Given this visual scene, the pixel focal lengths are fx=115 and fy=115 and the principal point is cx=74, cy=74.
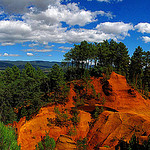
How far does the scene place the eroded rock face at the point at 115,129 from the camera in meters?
19.4

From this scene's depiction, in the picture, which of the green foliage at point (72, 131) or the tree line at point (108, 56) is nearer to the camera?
the green foliage at point (72, 131)

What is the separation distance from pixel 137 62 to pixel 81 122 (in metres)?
32.7

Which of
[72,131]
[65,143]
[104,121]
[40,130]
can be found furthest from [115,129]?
[40,130]

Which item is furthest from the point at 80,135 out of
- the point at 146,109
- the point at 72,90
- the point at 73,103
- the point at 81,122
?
the point at 146,109

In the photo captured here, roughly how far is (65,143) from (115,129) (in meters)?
9.46

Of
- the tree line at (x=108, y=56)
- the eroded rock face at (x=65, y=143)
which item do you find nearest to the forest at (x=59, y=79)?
the tree line at (x=108, y=56)

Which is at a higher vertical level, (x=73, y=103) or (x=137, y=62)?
(x=137, y=62)

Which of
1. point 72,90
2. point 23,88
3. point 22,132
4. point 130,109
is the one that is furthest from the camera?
point 23,88

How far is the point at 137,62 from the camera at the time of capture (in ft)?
144

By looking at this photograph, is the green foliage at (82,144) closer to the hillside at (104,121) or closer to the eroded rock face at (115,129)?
the hillside at (104,121)

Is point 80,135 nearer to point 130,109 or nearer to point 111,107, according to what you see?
point 111,107

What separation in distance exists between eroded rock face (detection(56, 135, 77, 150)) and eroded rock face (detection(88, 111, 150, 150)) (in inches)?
A: 123

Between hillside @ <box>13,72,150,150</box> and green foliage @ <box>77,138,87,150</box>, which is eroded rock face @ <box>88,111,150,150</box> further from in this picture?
green foliage @ <box>77,138,87,150</box>

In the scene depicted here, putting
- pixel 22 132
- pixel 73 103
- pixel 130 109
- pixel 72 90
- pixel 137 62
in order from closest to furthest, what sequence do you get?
pixel 22 132 → pixel 130 109 → pixel 73 103 → pixel 72 90 → pixel 137 62
